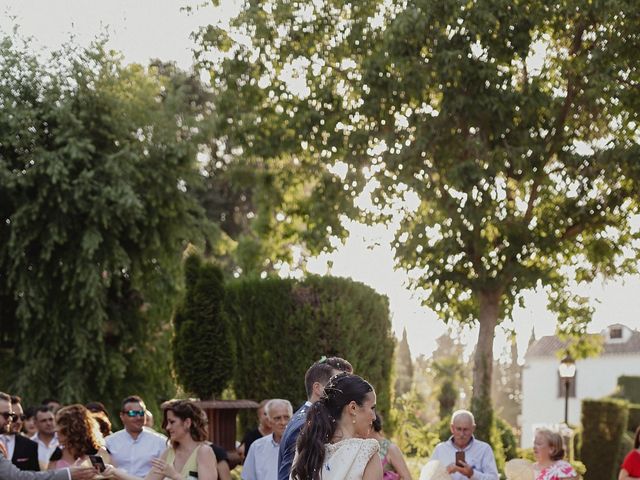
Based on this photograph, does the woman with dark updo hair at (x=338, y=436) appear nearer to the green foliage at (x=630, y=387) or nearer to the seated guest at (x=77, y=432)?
the seated guest at (x=77, y=432)

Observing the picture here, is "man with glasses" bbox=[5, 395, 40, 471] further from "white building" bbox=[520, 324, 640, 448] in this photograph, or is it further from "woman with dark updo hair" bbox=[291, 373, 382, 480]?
"white building" bbox=[520, 324, 640, 448]

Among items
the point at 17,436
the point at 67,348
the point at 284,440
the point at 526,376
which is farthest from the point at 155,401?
the point at 526,376

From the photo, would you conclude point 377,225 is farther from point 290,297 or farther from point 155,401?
point 155,401

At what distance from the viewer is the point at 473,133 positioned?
957 inches

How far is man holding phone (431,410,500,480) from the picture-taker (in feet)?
38.1

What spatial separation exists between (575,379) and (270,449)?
→ 65.6m

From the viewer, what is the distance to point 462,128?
23953mm

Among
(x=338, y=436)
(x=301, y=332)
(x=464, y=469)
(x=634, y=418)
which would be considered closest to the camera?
(x=338, y=436)

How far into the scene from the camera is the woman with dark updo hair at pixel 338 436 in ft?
19.3

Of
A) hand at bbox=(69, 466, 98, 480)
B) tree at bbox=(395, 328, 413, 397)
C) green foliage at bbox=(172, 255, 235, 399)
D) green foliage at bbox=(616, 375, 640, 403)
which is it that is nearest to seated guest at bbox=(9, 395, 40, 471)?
hand at bbox=(69, 466, 98, 480)

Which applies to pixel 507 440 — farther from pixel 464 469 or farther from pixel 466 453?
pixel 464 469

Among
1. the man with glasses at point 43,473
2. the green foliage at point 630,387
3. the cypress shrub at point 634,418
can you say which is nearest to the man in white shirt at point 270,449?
the man with glasses at point 43,473

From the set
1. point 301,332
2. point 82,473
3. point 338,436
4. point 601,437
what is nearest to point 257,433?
point 82,473

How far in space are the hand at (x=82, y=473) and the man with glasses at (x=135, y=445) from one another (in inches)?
88.0
